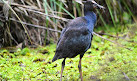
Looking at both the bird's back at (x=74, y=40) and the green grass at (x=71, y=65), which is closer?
the bird's back at (x=74, y=40)

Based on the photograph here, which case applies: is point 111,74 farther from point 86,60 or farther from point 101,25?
point 101,25

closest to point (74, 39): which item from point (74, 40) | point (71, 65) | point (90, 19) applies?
point (74, 40)

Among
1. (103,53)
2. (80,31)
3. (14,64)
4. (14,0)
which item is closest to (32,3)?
(14,0)

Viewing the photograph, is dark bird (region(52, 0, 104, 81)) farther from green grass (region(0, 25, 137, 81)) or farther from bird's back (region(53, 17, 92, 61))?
green grass (region(0, 25, 137, 81))

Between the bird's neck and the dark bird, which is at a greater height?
the bird's neck

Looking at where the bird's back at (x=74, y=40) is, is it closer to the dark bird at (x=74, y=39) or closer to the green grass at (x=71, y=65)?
the dark bird at (x=74, y=39)

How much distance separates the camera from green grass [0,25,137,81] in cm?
342

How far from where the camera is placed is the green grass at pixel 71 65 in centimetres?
342

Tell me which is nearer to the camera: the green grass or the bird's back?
the bird's back

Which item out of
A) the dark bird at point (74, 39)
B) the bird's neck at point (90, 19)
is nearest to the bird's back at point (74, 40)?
the dark bird at point (74, 39)

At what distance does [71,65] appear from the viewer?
394 centimetres

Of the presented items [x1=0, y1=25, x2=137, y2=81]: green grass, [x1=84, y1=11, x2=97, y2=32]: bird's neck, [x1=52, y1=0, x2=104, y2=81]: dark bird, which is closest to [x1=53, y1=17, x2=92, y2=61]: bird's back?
[x1=52, y1=0, x2=104, y2=81]: dark bird

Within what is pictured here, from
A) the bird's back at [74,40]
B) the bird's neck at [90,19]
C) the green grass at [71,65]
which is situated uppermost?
the bird's neck at [90,19]

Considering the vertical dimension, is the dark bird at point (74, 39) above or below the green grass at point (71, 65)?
above
